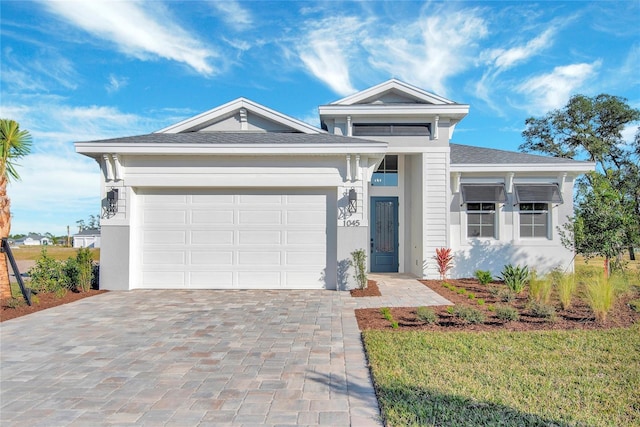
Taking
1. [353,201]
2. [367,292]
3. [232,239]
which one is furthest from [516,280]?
[232,239]

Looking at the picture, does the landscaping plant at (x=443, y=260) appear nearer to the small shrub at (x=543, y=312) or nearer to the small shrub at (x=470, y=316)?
the small shrub at (x=543, y=312)

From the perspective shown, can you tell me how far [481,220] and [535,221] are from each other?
1.72 metres

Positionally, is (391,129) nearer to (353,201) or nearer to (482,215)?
(353,201)

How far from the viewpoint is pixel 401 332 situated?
5.25 m

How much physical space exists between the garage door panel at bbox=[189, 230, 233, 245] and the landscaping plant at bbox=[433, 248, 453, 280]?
242 inches

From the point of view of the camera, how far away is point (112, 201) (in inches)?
344

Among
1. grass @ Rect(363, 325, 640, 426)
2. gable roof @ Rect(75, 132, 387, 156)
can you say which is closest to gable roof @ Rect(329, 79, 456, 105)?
gable roof @ Rect(75, 132, 387, 156)

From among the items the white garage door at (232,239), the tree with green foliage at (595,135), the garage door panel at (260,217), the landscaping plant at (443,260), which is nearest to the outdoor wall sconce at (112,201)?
the white garage door at (232,239)

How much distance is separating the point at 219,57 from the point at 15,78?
5840mm

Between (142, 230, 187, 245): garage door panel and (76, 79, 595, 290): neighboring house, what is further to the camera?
(142, 230, 187, 245): garage door panel

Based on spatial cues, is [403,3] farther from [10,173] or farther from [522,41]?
[10,173]

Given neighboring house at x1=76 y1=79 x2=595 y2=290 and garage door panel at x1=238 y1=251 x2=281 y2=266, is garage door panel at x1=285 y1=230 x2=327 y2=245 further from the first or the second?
garage door panel at x1=238 y1=251 x2=281 y2=266

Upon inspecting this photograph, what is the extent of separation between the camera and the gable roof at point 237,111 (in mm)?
10570

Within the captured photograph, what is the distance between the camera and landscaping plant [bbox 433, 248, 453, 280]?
10625 millimetres
